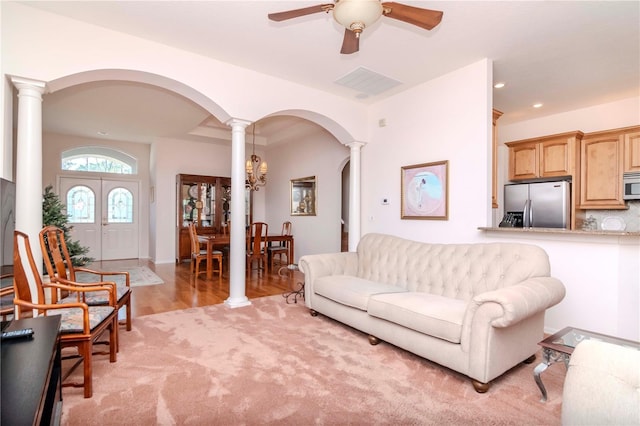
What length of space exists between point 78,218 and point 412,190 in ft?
24.2

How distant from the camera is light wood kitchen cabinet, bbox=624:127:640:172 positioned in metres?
4.14

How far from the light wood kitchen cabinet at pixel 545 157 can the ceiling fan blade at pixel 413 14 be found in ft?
12.1

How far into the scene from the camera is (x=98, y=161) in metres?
7.48

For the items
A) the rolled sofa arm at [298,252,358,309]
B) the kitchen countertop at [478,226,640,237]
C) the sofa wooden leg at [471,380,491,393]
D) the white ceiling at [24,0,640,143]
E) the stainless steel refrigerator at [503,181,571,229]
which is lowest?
the sofa wooden leg at [471,380,491,393]

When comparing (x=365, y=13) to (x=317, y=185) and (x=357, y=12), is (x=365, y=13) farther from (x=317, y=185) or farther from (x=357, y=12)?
(x=317, y=185)

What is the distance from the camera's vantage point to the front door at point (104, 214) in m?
7.14

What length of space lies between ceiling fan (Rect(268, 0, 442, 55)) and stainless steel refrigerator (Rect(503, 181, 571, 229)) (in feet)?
11.5

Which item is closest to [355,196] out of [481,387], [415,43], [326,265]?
[326,265]

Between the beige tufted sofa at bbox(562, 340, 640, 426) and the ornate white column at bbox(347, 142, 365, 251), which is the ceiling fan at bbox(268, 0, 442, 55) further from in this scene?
the ornate white column at bbox(347, 142, 365, 251)

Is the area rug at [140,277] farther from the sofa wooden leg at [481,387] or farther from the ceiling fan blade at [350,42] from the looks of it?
the sofa wooden leg at [481,387]

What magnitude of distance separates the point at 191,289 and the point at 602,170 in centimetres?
610

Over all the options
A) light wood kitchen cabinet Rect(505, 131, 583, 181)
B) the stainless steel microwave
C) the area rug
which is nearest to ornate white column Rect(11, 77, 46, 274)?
the area rug

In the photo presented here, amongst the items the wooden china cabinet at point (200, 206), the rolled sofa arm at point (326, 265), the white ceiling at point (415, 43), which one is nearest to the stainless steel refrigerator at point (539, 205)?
the white ceiling at point (415, 43)

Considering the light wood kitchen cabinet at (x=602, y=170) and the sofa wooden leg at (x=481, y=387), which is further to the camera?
the light wood kitchen cabinet at (x=602, y=170)
